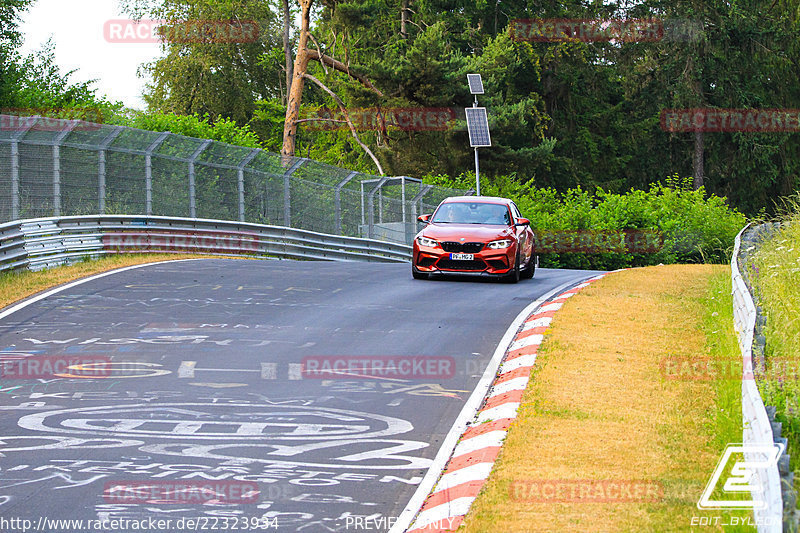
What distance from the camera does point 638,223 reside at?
44.7 metres

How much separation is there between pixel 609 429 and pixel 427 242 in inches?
442

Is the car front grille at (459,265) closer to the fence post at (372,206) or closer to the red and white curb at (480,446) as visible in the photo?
the red and white curb at (480,446)

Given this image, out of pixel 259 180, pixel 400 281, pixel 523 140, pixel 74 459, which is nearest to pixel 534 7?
pixel 523 140

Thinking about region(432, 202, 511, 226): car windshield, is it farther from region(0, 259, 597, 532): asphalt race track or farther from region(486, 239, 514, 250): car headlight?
region(0, 259, 597, 532): asphalt race track

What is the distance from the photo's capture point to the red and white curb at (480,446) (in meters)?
6.11

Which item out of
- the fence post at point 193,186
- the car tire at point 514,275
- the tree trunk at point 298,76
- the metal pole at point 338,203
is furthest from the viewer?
the tree trunk at point 298,76

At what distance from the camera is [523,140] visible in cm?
5669

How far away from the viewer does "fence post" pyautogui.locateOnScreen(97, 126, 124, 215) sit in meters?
21.3

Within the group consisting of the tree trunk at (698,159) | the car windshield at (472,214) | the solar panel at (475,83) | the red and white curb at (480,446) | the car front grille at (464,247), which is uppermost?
the solar panel at (475,83)

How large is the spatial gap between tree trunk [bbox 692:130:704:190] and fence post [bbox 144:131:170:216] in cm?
4354

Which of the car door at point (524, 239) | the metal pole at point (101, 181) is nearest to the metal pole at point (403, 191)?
the car door at point (524, 239)

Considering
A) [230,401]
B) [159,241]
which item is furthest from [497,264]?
[230,401]

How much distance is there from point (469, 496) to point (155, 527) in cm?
186

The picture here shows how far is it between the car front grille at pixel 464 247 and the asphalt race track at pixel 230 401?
1.93 meters
